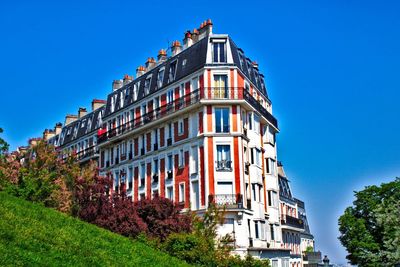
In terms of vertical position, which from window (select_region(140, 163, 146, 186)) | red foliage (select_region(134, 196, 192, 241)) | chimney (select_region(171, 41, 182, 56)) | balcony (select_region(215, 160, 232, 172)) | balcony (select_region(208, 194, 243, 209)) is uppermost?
chimney (select_region(171, 41, 182, 56))

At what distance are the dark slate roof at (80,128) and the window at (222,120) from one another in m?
19.2

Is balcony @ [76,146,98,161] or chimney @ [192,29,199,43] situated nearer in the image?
chimney @ [192,29,199,43]

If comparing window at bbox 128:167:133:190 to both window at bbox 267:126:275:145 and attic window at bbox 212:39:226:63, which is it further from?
attic window at bbox 212:39:226:63

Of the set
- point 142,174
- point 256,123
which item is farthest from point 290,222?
point 142,174

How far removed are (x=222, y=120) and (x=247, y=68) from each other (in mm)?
6568

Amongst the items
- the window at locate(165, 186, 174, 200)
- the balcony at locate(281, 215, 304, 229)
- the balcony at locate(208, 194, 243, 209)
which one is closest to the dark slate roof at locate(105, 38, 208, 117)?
the window at locate(165, 186, 174, 200)

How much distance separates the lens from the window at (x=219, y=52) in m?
40.0

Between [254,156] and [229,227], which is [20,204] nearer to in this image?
[229,227]

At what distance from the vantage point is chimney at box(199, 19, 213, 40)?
139 ft

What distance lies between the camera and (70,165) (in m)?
40.0

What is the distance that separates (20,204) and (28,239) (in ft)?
19.1

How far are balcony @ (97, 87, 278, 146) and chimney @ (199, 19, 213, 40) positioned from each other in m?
5.60

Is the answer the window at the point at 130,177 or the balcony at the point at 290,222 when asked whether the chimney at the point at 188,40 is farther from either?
the balcony at the point at 290,222

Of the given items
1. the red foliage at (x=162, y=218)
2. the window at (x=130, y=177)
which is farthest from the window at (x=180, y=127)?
the red foliage at (x=162, y=218)
